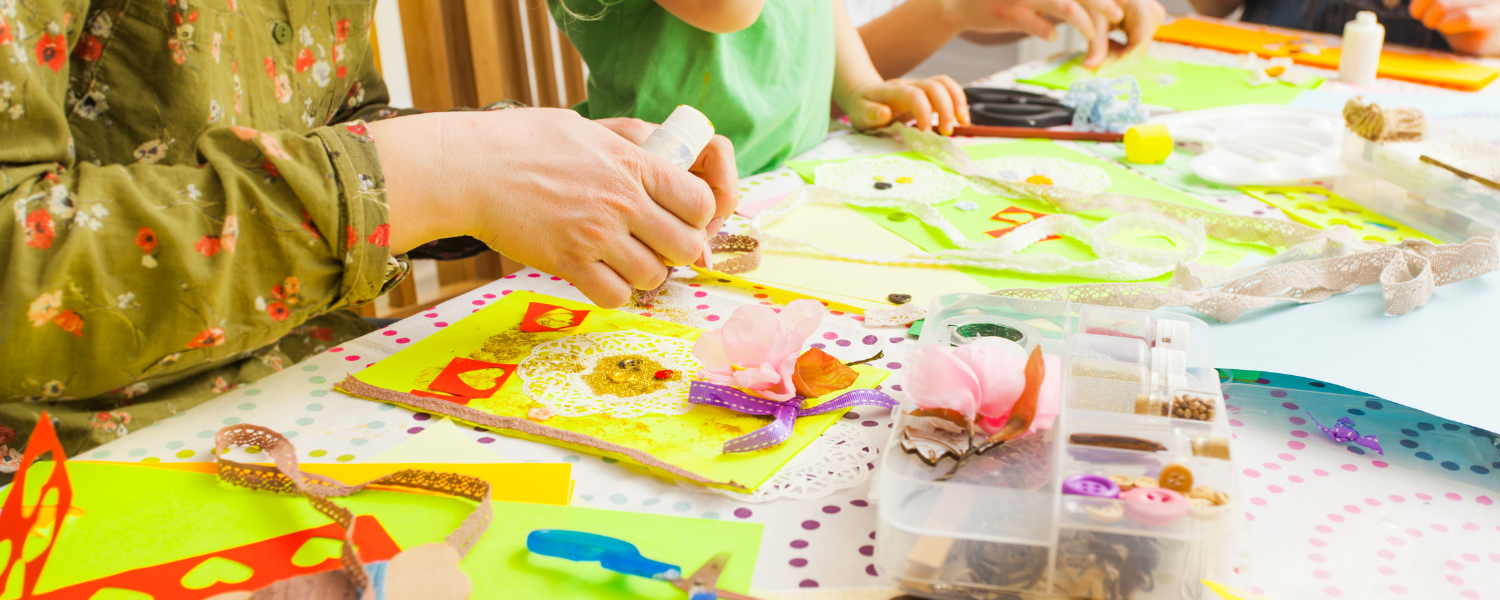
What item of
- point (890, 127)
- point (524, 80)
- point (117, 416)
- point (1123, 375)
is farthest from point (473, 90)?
point (1123, 375)

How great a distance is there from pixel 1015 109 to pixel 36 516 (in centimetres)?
101

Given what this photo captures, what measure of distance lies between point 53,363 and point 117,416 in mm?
92

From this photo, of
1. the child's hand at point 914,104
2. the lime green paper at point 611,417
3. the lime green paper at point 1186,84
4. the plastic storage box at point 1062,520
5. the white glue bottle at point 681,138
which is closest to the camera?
the plastic storage box at point 1062,520

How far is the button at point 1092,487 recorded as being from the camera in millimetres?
336

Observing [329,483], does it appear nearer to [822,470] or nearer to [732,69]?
[822,470]

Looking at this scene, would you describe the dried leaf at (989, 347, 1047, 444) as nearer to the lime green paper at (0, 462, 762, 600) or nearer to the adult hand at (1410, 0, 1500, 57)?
the lime green paper at (0, 462, 762, 600)

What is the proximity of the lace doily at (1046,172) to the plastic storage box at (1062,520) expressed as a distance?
Result: 49 cm

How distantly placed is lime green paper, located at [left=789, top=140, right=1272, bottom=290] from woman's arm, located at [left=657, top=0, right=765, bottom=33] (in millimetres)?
180

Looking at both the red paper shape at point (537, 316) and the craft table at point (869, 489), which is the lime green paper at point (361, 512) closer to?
the craft table at point (869, 489)

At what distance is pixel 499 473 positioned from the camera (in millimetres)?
434

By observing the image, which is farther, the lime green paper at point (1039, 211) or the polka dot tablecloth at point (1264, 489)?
the lime green paper at point (1039, 211)

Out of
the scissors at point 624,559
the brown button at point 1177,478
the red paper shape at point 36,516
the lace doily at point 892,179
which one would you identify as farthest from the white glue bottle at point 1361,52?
the red paper shape at point 36,516

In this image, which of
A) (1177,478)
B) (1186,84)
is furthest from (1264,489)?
(1186,84)

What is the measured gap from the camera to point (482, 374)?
1.72ft
